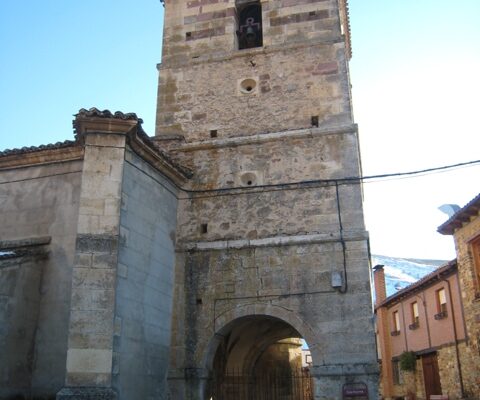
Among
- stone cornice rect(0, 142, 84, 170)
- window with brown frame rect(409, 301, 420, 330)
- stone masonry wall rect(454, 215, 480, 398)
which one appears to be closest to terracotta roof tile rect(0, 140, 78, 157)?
stone cornice rect(0, 142, 84, 170)

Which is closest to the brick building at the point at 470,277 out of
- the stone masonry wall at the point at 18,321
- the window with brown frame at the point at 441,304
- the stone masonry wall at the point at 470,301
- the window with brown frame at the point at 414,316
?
the stone masonry wall at the point at 470,301

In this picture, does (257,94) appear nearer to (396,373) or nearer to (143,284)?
(143,284)

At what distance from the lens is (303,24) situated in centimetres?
1046

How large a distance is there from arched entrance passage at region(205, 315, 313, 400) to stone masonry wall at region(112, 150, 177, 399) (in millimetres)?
1021

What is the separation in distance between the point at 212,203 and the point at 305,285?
7.07ft

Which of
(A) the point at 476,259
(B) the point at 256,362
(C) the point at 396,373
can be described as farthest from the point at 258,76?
(C) the point at 396,373

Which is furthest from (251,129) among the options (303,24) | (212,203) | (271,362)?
(271,362)

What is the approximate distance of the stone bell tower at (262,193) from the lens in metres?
8.34

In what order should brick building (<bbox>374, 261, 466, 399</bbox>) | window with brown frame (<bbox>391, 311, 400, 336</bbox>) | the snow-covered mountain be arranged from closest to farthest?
brick building (<bbox>374, 261, 466, 399</bbox>) < window with brown frame (<bbox>391, 311, 400, 336</bbox>) < the snow-covered mountain

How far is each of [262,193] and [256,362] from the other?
15.5ft

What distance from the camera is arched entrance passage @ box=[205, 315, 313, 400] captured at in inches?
373

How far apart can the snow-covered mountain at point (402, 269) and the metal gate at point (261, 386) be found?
656 inches

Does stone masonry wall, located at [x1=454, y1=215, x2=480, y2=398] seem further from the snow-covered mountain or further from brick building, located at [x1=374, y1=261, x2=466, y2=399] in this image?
the snow-covered mountain

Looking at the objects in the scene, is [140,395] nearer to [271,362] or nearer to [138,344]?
[138,344]
